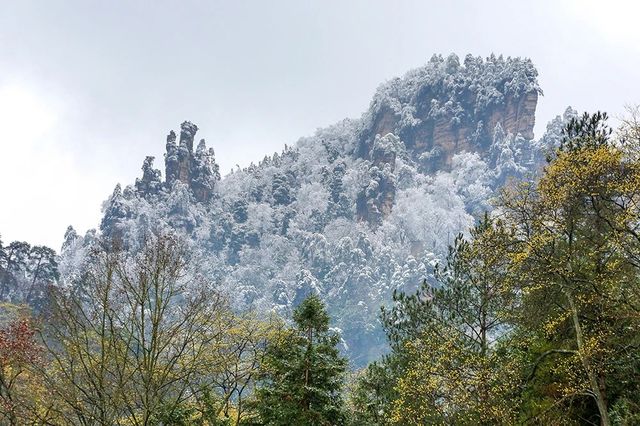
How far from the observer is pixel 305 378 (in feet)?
56.4

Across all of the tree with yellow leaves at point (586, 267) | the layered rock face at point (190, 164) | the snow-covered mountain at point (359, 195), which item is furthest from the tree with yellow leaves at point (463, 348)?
the layered rock face at point (190, 164)

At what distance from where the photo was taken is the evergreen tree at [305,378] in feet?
54.4

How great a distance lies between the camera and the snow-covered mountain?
481 feet

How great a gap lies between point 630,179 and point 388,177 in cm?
15117

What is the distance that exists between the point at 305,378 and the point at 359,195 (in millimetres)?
149509

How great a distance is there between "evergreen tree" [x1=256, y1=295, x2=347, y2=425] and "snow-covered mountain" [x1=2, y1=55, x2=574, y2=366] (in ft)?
380

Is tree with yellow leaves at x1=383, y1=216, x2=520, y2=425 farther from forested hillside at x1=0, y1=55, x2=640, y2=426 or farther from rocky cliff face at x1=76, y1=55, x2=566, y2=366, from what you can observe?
rocky cliff face at x1=76, y1=55, x2=566, y2=366

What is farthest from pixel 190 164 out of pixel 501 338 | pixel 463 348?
pixel 463 348

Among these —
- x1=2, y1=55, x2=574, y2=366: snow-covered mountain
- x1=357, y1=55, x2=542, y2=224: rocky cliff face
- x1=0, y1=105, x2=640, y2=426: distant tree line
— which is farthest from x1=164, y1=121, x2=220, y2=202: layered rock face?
x1=0, y1=105, x2=640, y2=426: distant tree line

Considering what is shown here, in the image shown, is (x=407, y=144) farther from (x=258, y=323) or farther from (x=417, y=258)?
(x=258, y=323)

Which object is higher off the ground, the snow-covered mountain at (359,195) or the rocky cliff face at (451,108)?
the rocky cliff face at (451,108)

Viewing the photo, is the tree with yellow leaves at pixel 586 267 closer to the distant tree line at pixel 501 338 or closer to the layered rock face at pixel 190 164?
the distant tree line at pixel 501 338

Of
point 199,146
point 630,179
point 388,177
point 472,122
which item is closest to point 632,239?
point 630,179

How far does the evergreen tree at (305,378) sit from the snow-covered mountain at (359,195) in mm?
115798
